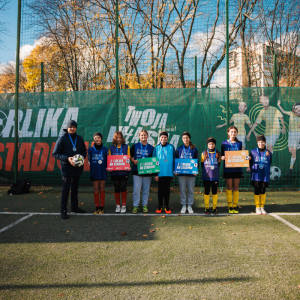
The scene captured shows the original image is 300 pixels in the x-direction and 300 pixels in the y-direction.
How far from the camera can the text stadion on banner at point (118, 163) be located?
558cm

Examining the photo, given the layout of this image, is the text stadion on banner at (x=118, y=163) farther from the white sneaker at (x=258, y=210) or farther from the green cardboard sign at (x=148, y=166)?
the white sneaker at (x=258, y=210)

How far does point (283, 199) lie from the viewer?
22.1 feet

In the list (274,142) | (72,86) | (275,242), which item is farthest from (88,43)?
(275,242)

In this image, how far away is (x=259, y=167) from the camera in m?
5.58

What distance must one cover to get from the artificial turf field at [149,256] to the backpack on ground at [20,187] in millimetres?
1943

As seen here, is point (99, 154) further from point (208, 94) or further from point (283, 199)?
point (283, 199)

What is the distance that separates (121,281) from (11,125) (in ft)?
24.8

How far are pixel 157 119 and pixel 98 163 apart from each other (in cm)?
293

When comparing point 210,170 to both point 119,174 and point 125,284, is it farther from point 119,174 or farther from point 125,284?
point 125,284

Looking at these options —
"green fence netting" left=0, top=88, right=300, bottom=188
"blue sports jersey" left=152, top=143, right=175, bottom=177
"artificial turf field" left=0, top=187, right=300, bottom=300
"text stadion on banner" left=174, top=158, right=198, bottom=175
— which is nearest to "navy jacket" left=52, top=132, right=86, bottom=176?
"artificial turf field" left=0, top=187, right=300, bottom=300

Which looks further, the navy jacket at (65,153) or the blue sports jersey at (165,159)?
the blue sports jersey at (165,159)

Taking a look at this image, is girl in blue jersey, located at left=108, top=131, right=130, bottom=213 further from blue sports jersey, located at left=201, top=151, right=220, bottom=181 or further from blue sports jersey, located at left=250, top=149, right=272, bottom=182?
blue sports jersey, located at left=250, top=149, right=272, bottom=182

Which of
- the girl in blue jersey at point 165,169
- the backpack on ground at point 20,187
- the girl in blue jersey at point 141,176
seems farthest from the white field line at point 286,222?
the backpack on ground at point 20,187

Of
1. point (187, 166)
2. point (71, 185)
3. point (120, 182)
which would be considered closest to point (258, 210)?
point (187, 166)
